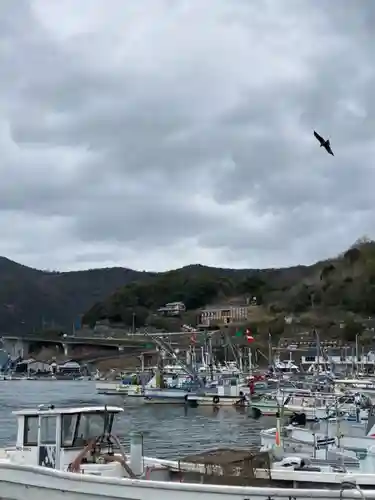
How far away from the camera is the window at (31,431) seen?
22.8m

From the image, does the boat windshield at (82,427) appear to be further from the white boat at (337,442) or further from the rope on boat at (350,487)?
the white boat at (337,442)

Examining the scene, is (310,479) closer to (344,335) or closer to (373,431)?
(373,431)

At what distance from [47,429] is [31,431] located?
0.77m

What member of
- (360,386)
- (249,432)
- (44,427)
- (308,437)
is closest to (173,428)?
(249,432)

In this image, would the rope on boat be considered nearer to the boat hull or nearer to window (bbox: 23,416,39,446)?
the boat hull

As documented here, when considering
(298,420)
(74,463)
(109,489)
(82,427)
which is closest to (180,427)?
(298,420)

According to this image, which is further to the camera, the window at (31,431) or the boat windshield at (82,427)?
the window at (31,431)

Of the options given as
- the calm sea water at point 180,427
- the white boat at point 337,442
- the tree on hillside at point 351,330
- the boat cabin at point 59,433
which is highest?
the tree on hillside at point 351,330

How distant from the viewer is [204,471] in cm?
2081

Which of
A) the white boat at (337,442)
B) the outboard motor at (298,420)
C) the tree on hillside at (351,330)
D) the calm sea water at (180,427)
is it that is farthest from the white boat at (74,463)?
the tree on hillside at (351,330)

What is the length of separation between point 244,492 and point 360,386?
2751 centimetres

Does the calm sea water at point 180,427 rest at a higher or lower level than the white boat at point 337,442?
lower

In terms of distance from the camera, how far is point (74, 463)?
2139cm

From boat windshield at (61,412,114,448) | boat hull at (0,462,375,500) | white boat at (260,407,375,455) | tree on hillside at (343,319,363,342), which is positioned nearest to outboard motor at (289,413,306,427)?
white boat at (260,407,375,455)
